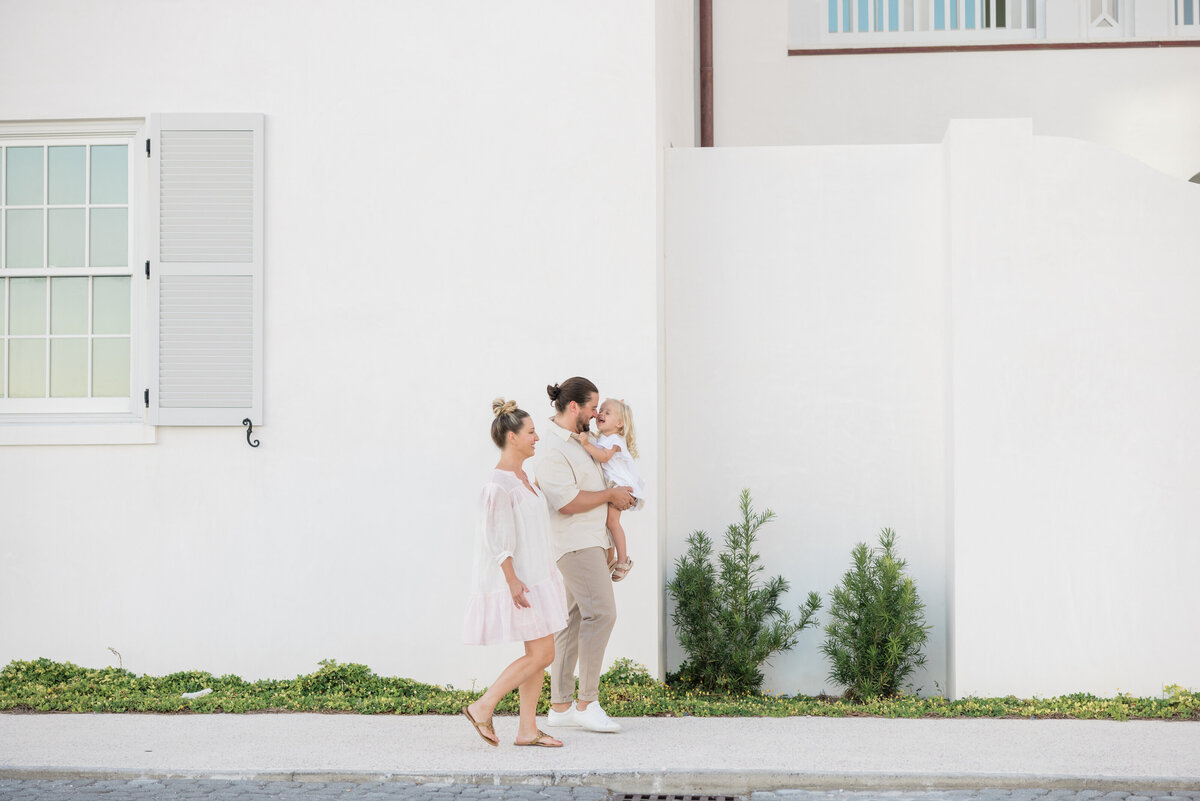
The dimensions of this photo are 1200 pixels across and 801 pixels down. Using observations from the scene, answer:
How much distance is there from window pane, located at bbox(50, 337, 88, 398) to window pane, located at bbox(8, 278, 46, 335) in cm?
19

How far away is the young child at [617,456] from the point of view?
6.00m

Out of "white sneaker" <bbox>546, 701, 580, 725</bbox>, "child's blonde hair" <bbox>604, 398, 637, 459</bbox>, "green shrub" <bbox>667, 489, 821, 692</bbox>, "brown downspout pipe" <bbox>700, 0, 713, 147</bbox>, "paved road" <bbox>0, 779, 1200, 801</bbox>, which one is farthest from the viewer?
"brown downspout pipe" <bbox>700, 0, 713, 147</bbox>

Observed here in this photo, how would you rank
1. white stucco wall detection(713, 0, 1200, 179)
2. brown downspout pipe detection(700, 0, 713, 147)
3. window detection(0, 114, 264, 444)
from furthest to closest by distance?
white stucco wall detection(713, 0, 1200, 179) → brown downspout pipe detection(700, 0, 713, 147) → window detection(0, 114, 264, 444)

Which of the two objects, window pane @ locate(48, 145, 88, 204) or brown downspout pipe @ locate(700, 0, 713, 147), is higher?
brown downspout pipe @ locate(700, 0, 713, 147)

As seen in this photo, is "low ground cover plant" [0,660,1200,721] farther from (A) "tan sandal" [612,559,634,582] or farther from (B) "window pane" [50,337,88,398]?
(B) "window pane" [50,337,88,398]

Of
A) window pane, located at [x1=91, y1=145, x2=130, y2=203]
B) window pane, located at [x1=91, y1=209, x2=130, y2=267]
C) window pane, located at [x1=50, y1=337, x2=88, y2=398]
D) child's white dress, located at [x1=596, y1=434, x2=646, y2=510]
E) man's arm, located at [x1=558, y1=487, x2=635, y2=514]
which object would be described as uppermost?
window pane, located at [x1=91, y1=145, x2=130, y2=203]

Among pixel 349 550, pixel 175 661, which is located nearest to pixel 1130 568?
pixel 349 550

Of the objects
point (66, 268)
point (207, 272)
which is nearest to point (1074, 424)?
point (207, 272)

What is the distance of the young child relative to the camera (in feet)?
19.7

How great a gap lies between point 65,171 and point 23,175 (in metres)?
0.28

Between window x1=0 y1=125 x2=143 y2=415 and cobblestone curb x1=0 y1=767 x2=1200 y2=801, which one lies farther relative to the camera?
window x1=0 y1=125 x2=143 y2=415

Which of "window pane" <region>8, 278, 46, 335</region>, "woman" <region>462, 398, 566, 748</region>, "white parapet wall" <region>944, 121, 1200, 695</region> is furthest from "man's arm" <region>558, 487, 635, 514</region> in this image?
"window pane" <region>8, 278, 46, 335</region>

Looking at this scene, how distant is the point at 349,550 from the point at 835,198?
3.76 metres

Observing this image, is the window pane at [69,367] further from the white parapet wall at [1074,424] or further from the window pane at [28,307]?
the white parapet wall at [1074,424]
